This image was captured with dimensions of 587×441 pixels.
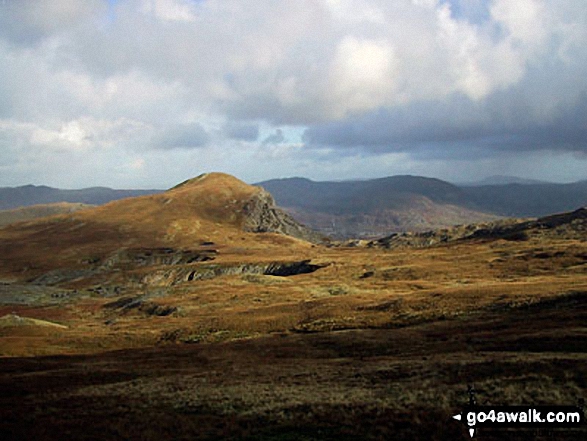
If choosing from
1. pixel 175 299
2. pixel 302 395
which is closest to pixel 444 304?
pixel 302 395

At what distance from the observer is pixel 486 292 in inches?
2813

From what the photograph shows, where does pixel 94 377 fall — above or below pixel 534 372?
below

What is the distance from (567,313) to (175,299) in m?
80.5

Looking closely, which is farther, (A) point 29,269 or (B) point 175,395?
(A) point 29,269

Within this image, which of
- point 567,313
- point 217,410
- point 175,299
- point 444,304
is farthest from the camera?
point 175,299

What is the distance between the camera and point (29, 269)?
196m

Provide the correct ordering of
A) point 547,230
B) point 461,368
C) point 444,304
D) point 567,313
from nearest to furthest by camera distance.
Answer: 1. point 461,368
2. point 567,313
3. point 444,304
4. point 547,230

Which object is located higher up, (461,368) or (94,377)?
(461,368)

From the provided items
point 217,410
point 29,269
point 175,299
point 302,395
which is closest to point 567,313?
point 302,395

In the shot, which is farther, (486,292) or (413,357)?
(486,292)

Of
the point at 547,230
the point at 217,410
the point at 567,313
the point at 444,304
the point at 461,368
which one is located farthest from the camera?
the point at 547,230

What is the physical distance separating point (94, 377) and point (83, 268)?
16717 cm

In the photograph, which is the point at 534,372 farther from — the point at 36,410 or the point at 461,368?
the point at 36,410

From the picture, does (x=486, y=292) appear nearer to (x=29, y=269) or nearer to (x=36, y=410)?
(x=36, y=410)
